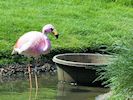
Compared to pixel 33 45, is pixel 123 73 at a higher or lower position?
higher

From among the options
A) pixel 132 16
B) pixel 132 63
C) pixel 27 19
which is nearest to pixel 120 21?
pixel 132 16

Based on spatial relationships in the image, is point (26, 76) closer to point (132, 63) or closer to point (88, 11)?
point (132, 63)

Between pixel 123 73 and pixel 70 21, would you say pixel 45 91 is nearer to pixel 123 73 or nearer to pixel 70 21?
pixel 123 73

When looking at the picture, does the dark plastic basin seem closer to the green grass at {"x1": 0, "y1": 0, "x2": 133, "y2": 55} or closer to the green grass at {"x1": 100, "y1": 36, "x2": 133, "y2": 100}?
the green grass at {"x1": 0, "y1": 0, "x2": 133, "y2": 55}

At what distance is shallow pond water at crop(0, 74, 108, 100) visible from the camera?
29.1 ft

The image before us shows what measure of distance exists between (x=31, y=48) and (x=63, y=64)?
647 millimetres

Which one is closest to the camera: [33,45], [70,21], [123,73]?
[123,73]

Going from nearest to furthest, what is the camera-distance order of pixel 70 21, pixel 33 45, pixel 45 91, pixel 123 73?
1. pixel 123 73
2. pixel 45 91
3. pixel 33 45
4. pixel 70 21

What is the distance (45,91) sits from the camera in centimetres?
934

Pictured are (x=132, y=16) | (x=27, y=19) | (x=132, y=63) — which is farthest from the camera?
(x=132, y=16)

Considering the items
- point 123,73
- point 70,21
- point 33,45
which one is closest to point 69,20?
point 70,21

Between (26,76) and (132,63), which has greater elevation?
(132,63)

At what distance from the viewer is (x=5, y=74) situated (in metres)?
10.2

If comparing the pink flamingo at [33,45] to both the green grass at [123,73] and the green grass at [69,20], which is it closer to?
the green grass at [69,20]
